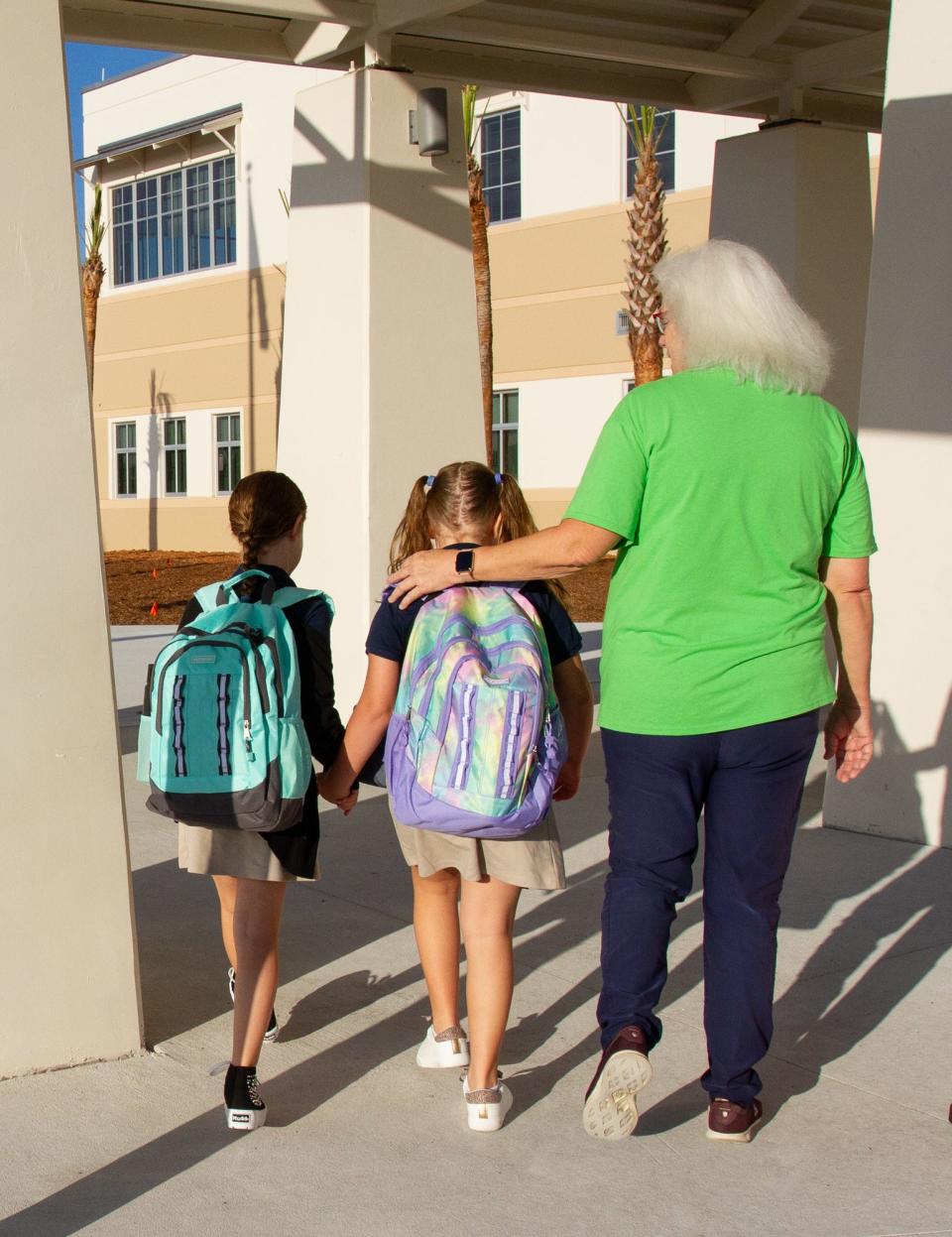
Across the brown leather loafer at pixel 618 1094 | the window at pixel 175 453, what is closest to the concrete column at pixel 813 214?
the brown leather loafer at pixel 618 1094

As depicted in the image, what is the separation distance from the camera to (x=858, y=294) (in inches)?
386

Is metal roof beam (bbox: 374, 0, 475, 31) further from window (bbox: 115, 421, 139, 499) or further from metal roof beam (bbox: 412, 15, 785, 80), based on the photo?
window (bbox: 115, 421, 139, 499)

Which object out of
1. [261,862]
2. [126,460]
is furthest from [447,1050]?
[126,460]

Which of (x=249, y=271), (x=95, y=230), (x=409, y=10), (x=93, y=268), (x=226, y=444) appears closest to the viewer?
(x=409, y=10)

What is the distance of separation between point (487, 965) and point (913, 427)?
3747 millimetres

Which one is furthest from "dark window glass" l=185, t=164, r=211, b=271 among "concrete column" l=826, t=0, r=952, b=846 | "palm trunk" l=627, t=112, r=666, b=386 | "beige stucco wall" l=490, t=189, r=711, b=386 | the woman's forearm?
the woman's forearm

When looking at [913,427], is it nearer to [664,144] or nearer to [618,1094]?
[618,1094]

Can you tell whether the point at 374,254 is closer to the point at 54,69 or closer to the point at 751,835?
the point at 54,69

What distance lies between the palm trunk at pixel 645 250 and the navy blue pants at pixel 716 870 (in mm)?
17662

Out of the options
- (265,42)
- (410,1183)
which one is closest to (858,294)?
(265,42)

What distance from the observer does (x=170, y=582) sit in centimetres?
2325

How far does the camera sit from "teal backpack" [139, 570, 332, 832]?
351 centimetres

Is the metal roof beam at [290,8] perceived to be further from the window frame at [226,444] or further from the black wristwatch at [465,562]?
the window frame at [226,444]

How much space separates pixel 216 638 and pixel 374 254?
5.09 metres
